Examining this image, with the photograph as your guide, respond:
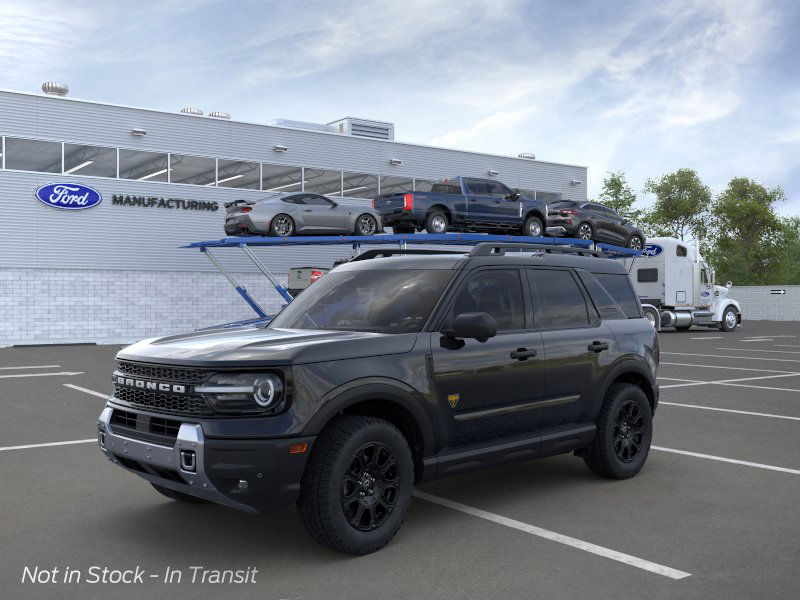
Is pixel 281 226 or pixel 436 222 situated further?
pixel 281 226

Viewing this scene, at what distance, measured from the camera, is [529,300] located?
20.2ft

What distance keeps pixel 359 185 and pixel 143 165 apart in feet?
29.6

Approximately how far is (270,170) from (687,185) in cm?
5153

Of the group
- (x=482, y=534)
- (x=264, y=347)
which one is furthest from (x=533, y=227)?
(x=264, y=347)

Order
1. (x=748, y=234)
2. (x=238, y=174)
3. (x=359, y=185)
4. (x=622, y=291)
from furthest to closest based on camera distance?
(x=748, y=234) < (x=359, y=185) < (x=238, y=174) < (x=622, y=291)

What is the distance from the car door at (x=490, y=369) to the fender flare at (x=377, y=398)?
163 millimetres

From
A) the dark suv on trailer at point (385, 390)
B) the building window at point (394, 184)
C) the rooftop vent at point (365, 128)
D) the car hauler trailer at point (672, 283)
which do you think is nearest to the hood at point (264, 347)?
the dark suv on trailer at point (385, 390)

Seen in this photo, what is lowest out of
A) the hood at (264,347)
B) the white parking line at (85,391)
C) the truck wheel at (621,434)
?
the white parking line at (85,391)

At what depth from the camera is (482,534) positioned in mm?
5219

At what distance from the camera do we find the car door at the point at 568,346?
6.12 m

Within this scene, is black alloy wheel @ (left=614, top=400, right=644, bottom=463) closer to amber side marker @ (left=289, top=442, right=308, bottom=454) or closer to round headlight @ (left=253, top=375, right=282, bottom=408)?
amber side marker @ (left=289, top=442, right=308, bottom=454)

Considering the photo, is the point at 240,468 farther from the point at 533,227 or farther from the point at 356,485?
the point at 533,227

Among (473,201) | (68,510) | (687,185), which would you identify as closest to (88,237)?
(473,201)

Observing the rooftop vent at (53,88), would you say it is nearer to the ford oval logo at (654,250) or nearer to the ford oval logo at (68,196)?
the ford oval logo at (68,196)
